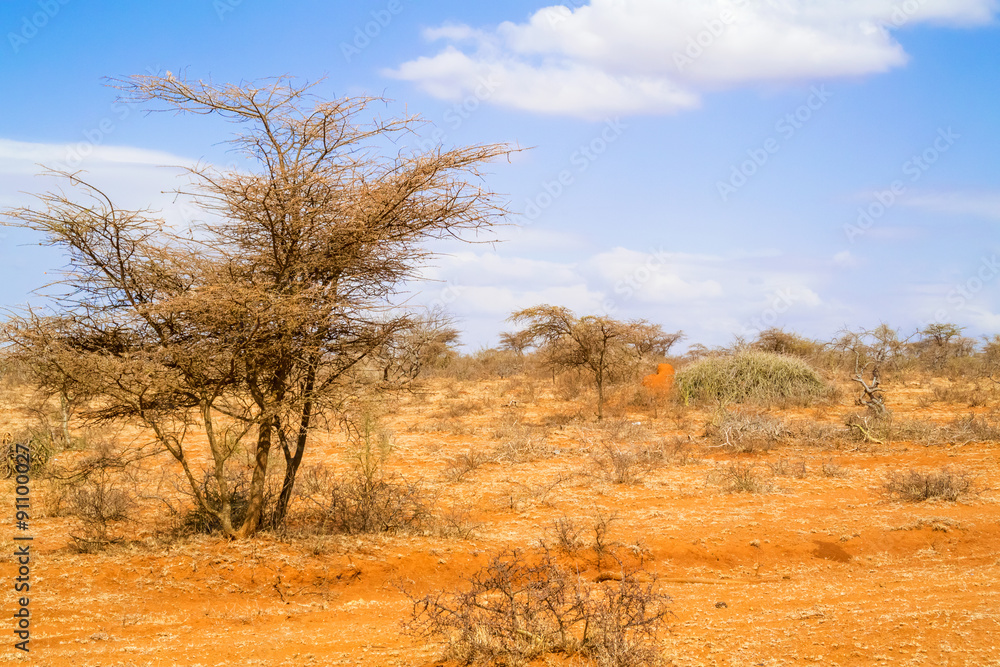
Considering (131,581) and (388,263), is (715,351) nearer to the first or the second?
(388,263)

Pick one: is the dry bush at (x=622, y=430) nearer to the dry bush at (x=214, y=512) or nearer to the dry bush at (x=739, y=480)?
the dry bush at (x=739, y=480)

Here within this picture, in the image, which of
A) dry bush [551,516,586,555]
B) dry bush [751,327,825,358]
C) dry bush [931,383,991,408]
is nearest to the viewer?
dry bush [551,516,586,555]

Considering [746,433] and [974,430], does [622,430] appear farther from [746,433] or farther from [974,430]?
[974,430]

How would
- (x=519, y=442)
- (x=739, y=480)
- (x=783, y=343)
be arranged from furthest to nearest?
(x=783, y=343) < (x=519, y=442) < (x=739, y=480)

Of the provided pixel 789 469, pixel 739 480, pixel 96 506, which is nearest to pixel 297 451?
pixel 96 506

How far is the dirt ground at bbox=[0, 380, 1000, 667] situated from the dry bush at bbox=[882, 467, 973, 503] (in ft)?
0.57

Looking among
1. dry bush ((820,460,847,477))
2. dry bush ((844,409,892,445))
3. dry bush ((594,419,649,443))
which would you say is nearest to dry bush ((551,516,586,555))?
dry bush ((820,460,847,477))

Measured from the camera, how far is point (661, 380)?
2367 cm

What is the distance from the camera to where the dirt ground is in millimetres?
5004

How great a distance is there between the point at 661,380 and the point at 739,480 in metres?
12.9

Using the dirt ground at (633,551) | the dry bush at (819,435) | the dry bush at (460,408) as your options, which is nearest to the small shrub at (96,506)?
the dirt ground at (633,551)

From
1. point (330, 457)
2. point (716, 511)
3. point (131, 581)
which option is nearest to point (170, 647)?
point (131, 581)

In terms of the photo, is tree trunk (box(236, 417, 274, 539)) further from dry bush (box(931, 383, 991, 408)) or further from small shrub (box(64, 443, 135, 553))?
dry bush (box(931, 383, 991, 408))

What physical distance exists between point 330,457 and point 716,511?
8037 mm
